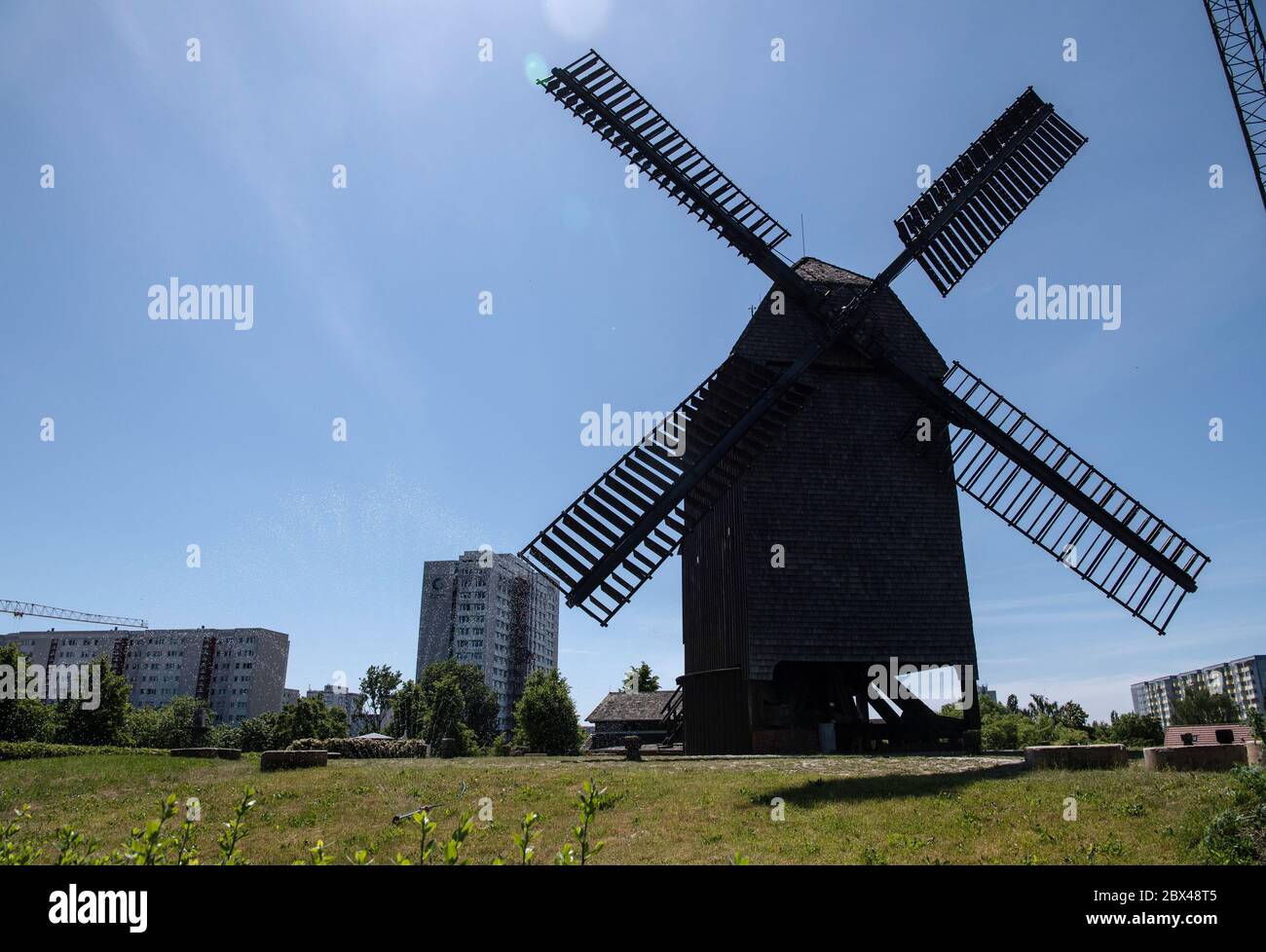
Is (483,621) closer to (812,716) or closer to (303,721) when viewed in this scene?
(303,721)

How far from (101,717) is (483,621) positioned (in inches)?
2877

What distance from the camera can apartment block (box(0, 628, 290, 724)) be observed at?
436ft

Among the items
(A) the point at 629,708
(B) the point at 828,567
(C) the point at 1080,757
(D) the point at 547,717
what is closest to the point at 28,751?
(B) the point at 828,567

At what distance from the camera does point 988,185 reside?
82.6 ft

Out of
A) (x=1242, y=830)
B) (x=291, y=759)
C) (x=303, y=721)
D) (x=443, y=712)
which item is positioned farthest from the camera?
(x=443, y=712)

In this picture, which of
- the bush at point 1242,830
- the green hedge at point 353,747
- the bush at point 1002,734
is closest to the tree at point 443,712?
the bush at point 1002,734

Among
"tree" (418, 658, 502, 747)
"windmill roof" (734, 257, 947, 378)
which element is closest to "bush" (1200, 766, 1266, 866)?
"windmill roof" (734, 257, 947, 378)

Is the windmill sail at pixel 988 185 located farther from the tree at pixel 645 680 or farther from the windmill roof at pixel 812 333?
the tree at pixel 645 680

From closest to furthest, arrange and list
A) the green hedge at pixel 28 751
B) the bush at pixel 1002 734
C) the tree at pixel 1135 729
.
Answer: the green hedge at pixel 28 751
the tree at pixel 1135 729
the bush at pixel 1002 734

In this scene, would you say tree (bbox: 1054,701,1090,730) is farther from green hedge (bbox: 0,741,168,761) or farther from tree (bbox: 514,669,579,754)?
green hedge (bbox: 0,741,168,761)

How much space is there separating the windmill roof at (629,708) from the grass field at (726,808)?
141ft

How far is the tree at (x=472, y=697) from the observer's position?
88062mm
